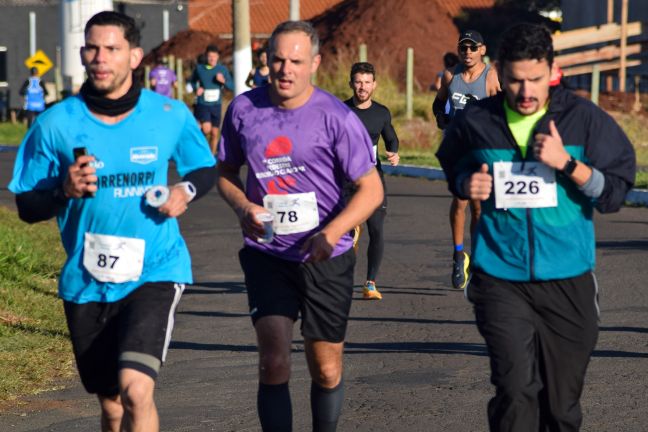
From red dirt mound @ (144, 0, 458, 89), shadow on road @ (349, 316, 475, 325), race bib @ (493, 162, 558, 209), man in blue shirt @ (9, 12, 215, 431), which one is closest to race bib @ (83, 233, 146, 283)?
man in blue shirt @ (9, 12, 215, 431)

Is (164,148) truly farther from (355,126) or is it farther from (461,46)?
(461,46)

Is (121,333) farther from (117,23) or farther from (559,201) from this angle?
(559,201)

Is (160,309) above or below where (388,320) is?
above

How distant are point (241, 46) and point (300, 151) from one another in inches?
853

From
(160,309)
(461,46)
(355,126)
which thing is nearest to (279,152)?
(355,126)

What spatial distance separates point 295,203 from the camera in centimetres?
637

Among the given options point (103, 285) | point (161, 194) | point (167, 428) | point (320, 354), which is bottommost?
point (167, 428)

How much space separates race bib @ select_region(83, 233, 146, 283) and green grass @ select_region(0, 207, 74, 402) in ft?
8.57

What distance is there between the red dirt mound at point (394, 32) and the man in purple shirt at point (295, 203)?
35.5 m

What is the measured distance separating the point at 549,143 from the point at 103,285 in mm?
1873

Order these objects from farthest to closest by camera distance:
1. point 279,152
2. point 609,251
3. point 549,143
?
point 609,251 → point 279,152 → point 549,143

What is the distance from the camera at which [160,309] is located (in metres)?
5.88

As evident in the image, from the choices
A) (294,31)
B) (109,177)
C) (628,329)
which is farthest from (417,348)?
(109,177)

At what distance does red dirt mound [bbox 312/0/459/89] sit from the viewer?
143ft
